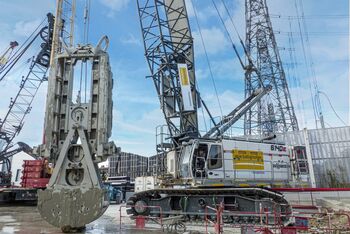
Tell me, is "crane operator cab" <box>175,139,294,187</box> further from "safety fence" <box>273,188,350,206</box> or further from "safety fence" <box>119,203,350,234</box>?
"safety fence" <box>119,203,350,234</box>

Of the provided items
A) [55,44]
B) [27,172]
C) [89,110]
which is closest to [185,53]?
[89,110]

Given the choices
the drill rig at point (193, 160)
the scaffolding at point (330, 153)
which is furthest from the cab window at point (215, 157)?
the scaffolding at point (330, 153)

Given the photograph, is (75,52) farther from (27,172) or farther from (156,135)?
(27,172)

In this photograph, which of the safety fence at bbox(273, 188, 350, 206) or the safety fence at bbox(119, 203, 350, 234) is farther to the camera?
the safety fence at bbox(273, 188, 350, 206)

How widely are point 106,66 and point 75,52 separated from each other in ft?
2.96

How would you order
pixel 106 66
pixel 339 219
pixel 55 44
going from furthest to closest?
pixel 55 44, pixel 339 219, pixel 106 66

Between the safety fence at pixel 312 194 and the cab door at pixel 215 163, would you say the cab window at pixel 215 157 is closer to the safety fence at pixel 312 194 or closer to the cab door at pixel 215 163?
the cab door at pixel 215 163

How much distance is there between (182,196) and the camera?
34.2ft

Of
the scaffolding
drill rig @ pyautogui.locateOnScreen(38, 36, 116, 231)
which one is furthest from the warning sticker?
the scaffolding

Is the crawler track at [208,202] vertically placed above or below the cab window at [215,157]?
below

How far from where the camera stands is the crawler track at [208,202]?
9.34 meters

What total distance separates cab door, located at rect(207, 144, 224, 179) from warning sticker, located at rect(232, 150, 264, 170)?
2.25ft

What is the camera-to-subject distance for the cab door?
36.4ft

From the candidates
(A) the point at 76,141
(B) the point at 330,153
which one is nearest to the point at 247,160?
(A) the point at 76,141
